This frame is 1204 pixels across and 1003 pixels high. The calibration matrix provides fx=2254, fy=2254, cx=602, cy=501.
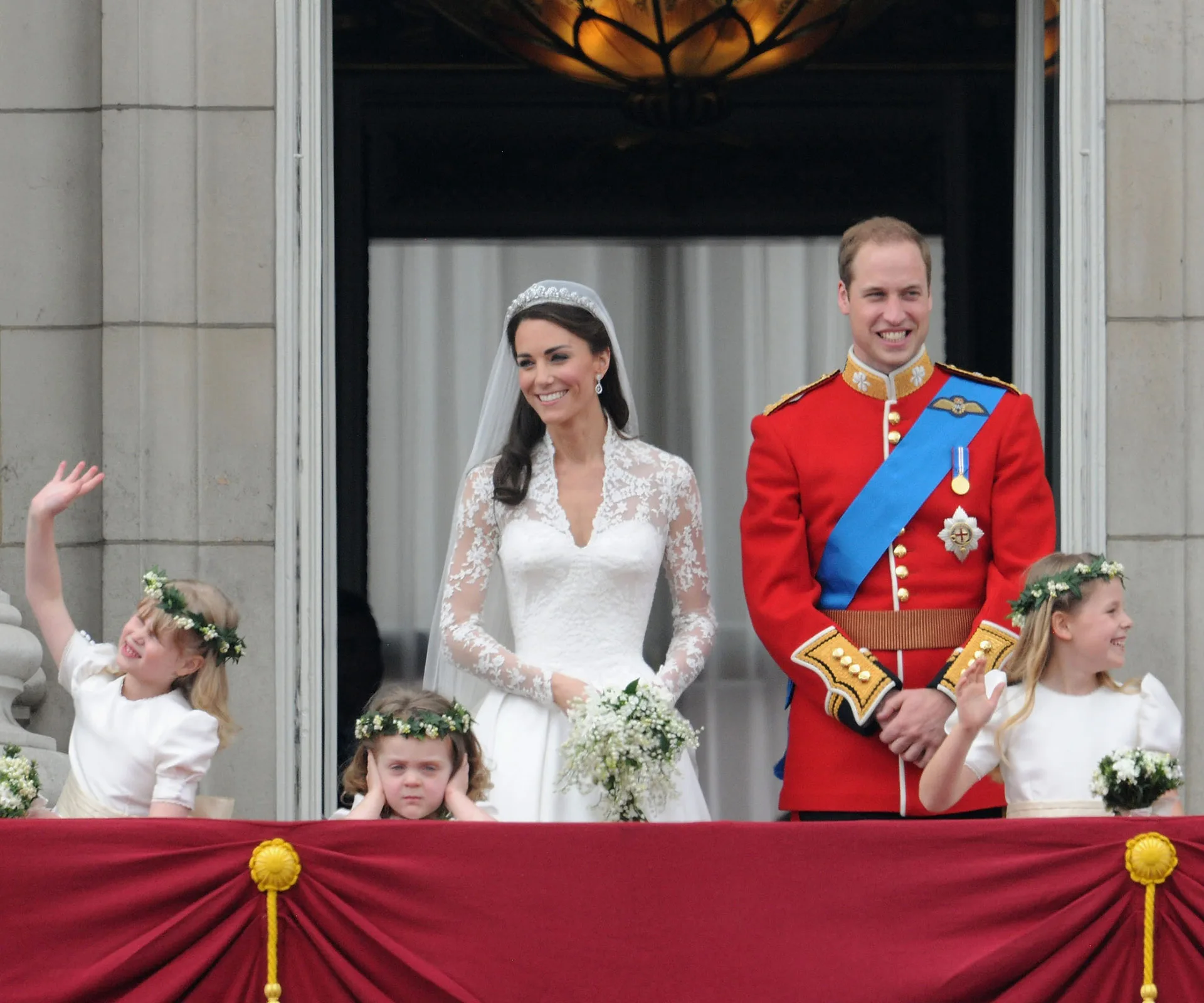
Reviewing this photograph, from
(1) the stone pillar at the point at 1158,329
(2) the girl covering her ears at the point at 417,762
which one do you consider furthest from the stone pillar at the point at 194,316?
(1) the stone pillar at the point at 1158,329

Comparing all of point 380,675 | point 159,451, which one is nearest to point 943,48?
point 380,675

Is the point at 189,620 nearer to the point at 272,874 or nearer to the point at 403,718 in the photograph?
the point at 403,718

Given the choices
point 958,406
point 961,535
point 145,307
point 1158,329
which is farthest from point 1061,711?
point 145,307

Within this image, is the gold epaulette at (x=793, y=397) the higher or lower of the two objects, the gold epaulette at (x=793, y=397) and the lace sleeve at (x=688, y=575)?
the higher

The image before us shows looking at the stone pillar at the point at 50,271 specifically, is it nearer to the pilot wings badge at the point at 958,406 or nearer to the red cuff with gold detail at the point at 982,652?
the pilot wings badge at the point at 958,406

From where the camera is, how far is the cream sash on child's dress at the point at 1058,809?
442cm

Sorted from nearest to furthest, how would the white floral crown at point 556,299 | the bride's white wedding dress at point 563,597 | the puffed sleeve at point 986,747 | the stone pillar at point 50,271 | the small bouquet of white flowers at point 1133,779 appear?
the small bouquet of white flowers at point 1133,779 → the puffed sleeve at point 986,747 → the bride's white wedding dress at point 563,597 → the white floral crown at point 556,299 → the stone pillar at point 50,271

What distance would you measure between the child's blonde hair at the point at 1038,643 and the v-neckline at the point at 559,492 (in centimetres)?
105

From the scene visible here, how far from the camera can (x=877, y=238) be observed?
496 cm

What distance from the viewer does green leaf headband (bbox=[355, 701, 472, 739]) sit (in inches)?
179

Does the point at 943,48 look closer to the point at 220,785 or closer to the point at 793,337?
the point at 793,337

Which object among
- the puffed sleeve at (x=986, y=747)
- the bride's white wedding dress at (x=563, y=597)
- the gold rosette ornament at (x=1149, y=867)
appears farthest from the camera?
the bride's white wedding dress at (x=563, y=597)

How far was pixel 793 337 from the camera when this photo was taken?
8.60 meters

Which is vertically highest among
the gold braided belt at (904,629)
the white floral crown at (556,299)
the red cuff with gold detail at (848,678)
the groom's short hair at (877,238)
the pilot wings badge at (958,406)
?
the groom's short hair at (877,238)
